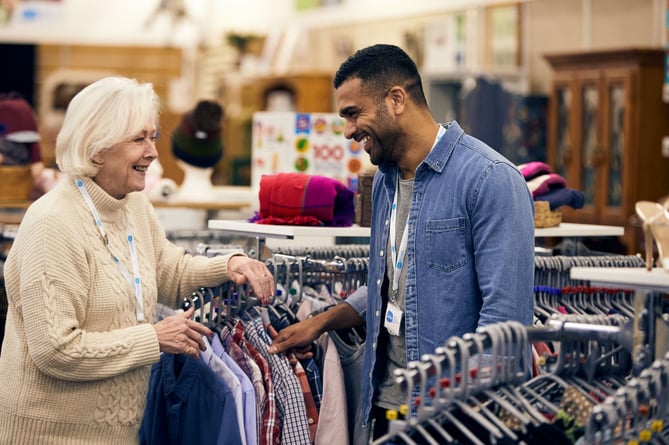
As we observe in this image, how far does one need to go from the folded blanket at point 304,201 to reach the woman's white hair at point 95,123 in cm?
79

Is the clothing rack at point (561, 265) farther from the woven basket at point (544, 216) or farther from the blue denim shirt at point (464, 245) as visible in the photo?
the blue denim shirt at point (464, 245)

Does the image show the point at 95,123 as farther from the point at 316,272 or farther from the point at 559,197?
the point at 559,197

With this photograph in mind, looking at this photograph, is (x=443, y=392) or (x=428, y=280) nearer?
(x=443, y=392)

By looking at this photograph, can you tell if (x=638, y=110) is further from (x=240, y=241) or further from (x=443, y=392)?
(x=443, y=392)

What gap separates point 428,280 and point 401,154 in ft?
1.02

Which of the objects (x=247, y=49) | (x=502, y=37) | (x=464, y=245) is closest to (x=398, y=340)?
(x=464, y=245)

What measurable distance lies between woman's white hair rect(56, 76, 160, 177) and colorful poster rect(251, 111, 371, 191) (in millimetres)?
1958

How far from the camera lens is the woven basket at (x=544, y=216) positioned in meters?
3.58

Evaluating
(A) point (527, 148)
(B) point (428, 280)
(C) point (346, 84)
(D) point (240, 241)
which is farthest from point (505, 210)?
(A) point (527, 148)

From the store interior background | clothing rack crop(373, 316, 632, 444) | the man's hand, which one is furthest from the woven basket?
the store interior background

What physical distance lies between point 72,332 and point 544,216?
5.78 ft

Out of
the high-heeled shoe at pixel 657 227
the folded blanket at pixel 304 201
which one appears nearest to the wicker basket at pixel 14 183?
the folded blanket at pixel 304 201

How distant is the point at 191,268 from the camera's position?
2.98 meters

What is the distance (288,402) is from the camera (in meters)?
2.81
